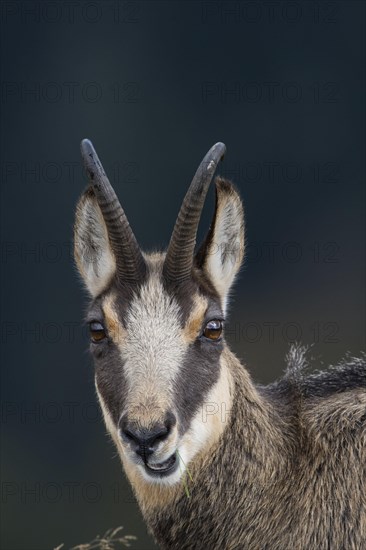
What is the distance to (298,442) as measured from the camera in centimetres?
1038

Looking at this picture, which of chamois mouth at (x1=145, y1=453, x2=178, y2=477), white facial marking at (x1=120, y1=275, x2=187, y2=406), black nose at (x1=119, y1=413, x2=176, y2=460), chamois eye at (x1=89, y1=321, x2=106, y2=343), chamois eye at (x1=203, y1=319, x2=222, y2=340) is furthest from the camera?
chamois eye at (x1=89, y1=321, x2=106, y2=343)

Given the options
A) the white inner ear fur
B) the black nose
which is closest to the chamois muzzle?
the black nose

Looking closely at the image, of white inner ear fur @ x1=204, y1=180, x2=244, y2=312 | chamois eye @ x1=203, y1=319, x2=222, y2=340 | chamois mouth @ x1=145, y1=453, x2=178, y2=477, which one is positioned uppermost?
white inner ear fur @ x1=204, y1=180, x2=244, y2=312

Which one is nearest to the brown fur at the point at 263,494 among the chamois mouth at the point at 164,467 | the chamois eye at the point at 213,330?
the chamois eye at the point at 213,330

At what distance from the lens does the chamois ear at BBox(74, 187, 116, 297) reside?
10.5 m

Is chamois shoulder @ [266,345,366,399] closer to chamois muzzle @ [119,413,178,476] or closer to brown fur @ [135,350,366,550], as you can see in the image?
brown fur @ [135,350,366,550]

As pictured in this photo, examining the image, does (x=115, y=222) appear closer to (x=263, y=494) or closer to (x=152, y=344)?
(x=152, y=344)

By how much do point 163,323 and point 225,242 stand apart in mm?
1241

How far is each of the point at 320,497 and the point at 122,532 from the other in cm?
1186

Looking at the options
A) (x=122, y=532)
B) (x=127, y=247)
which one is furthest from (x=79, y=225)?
(x=122, y=532)

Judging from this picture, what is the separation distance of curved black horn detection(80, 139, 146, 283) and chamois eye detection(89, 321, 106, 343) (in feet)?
1.66

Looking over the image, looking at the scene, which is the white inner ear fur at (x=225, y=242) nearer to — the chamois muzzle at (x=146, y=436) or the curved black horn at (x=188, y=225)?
the curved black horn at (x=188, y=225)

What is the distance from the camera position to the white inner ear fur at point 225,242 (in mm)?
10297

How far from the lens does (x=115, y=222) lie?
9992 mm
